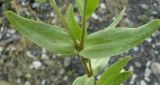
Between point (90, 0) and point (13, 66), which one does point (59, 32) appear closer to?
point (90, 0)

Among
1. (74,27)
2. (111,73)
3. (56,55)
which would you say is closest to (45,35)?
(74,27)

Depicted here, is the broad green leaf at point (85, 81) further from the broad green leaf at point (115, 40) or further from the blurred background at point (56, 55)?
the blurred background at point (56, 55)

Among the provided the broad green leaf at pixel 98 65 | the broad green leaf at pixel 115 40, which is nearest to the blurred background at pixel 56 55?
the broad green leaf at pixel 98 65

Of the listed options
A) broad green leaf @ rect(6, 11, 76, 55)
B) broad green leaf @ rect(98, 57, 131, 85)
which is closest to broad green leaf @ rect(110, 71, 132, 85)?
broad green leaf @ rect(98, 57, 131, 85)

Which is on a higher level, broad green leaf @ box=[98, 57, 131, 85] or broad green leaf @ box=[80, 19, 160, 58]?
broad green leaf @ box=[80, 19, 160, 58]

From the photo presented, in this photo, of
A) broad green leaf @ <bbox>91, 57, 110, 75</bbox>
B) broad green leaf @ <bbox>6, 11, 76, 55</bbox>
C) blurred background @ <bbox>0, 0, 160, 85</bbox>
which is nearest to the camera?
broad green leaf @ <bbox>6, 11, 76, 55</bbox>

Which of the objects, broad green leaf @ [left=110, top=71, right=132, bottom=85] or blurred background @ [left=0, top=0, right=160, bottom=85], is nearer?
broad green leaf @ [left=110, top=71, right=132, bottom=85]

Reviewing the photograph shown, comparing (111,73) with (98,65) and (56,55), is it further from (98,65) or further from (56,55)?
(56,55)

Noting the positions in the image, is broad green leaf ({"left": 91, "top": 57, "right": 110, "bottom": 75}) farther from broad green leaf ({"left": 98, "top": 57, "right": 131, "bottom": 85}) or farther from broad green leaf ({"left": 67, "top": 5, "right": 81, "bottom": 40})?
broad green leaf ({"left": 67, "top": 5, "right": 81, "bottom": 40})
